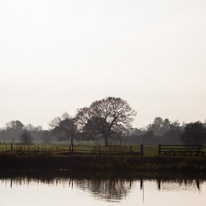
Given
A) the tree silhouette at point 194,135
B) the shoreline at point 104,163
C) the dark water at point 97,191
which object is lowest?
the dark water at point 97,191

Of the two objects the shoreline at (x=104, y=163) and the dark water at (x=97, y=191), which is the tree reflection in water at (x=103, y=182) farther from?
the shoreline at (x=104, y=163)

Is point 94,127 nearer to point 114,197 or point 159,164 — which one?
point 159,164

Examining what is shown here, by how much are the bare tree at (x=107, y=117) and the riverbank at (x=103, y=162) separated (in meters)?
51.3

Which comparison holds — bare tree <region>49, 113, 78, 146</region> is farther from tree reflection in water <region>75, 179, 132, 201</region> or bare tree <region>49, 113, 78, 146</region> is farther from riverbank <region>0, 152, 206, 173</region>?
tree reflection in water <region>75, 179, 132, 201</region>

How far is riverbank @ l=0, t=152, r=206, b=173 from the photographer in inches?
1747

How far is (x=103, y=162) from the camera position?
151 feet

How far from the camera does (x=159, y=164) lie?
149 feet

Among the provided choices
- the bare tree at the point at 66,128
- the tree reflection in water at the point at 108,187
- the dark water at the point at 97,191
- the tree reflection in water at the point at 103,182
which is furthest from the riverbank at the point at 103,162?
the bare tree at the point at 66,128

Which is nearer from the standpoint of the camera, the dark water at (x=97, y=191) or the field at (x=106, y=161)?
the dark water at (x=97, y=191)

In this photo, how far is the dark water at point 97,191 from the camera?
27.5m

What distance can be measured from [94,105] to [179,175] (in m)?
64.6

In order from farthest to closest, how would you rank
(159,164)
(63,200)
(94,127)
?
(94,127) < (159,164) < (63,200)

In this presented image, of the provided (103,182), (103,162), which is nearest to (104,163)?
(103,162)

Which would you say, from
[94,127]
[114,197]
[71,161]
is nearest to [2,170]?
[71,161]
